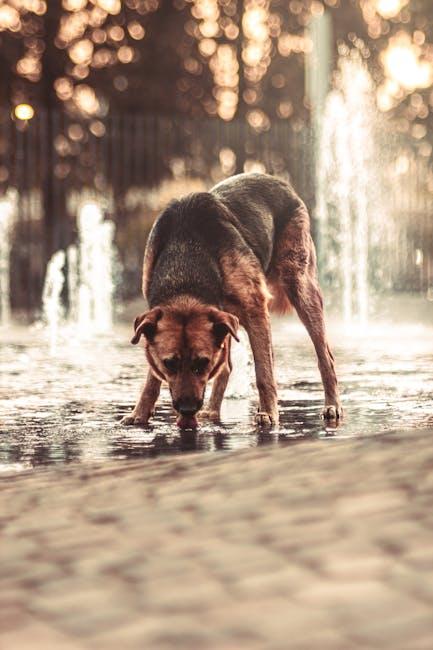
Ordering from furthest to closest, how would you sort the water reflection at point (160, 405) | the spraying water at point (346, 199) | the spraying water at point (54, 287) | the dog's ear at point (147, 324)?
1. the spraying water at point (346, 199)
2. the spraying water at point (54, 287)
3. the dog's ear at point (147, 324)
4. the water reflection at point (160, 405)

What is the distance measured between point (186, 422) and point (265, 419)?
0.76m

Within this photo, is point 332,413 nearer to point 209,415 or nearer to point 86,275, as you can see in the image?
point 209,415

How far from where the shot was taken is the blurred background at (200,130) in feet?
88.7

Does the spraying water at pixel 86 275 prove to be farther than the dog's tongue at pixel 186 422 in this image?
Yes

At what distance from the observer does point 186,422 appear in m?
7.65

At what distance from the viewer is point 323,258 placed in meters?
27.6

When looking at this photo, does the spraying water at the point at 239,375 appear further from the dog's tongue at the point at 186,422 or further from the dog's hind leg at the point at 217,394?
the dog's tongue at the point at 186,422

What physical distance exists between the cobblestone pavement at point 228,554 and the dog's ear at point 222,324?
1481 mm

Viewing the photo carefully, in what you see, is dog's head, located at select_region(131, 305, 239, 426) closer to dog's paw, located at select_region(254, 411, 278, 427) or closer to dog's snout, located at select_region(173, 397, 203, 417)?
dog's snout, located at select_region(173, 397, 203, 417)

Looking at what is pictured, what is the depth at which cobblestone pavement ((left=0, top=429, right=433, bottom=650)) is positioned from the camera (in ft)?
11.1

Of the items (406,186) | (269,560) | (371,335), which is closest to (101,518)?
(269,560)

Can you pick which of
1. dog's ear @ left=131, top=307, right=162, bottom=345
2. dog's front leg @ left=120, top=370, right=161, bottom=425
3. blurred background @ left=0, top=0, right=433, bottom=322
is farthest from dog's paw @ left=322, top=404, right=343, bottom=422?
blurred background @ left=0, top=0, right=433, bottom=322

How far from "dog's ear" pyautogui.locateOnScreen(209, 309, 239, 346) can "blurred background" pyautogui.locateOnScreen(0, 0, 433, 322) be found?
1745 centimetres

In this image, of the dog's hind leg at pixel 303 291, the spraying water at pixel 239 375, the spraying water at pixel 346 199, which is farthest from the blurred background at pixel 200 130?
the dog's hind leg at pixel 303 291
